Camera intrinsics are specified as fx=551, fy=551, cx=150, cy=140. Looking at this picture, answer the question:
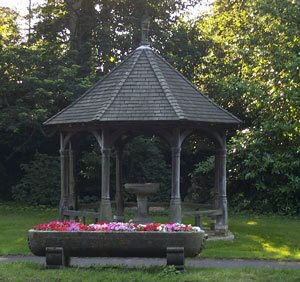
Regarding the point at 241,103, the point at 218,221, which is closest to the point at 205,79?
the point at 241,103

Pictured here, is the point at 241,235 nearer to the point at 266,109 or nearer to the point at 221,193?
the point at 221,193

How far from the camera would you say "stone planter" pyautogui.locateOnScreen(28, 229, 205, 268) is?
1020cm

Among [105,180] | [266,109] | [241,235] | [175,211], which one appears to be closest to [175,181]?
[175,211]

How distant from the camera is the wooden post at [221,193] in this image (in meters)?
16.0

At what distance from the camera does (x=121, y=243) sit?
33.5 ft

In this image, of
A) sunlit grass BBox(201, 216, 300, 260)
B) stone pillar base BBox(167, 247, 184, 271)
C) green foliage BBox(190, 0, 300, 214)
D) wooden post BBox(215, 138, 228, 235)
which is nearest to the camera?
stone pillar base BBox(167, 247, 184, 271)

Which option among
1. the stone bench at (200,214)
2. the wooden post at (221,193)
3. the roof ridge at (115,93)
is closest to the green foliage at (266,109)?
the wooden post at (221,193)

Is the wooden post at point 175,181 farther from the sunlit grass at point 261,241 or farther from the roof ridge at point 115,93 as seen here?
the roof ridge at point 115,93

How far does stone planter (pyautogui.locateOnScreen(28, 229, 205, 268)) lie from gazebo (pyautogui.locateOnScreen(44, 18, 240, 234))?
14.2 feet

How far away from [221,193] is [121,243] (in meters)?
6.62

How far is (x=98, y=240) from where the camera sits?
1023 centimetres

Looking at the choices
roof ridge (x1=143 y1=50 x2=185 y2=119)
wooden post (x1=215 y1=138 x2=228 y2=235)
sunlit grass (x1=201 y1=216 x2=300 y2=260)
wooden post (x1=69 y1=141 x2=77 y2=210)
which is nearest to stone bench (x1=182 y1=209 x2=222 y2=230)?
wooden post (x1=215 y1=138 x2=228 y2=235)

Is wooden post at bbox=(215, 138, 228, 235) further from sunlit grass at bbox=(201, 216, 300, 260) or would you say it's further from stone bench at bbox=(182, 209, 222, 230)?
sunlit grass at bbox=(201, 216, 300, 260)

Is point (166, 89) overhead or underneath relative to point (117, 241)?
overhead
